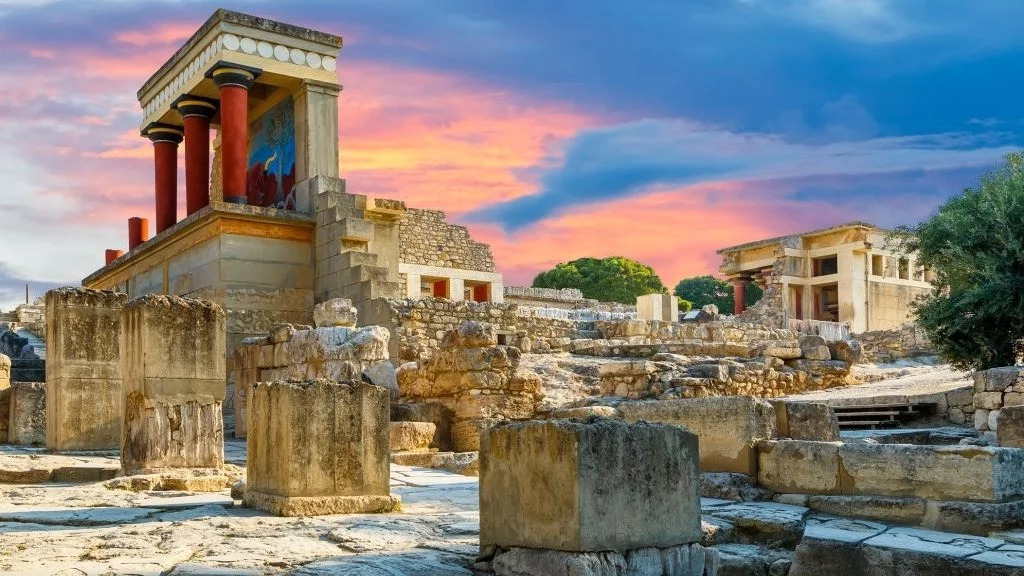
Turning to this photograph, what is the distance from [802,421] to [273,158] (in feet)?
48.0

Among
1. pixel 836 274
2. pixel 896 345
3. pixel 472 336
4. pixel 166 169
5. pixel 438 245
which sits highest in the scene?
pixel 166 169

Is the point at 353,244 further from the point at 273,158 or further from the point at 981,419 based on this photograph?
the point at 981,419

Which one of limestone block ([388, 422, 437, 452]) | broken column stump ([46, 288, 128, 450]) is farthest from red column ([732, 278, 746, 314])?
broken column stump ([46, 288, 128, 450])

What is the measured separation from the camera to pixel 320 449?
6637mm

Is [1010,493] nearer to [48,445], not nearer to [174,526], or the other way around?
[174,526]

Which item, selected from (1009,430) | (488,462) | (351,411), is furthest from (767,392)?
(488,462)

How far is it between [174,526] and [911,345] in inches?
879

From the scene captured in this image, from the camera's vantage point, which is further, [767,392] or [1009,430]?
[767,392]

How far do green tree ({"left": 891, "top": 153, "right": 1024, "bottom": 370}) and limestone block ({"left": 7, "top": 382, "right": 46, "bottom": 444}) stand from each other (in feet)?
43.5

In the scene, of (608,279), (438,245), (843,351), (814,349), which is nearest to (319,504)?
(814,349)

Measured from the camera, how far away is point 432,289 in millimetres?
34906

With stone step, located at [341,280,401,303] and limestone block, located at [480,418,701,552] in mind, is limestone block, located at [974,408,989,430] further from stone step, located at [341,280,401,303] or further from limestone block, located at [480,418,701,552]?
limestone block, located at [480,418,701,552]

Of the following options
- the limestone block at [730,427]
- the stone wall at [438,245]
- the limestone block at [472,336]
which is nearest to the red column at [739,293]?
the stone wall at [438,245]

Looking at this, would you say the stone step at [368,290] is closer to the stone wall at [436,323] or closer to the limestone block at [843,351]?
the stone wall at [436,323]
